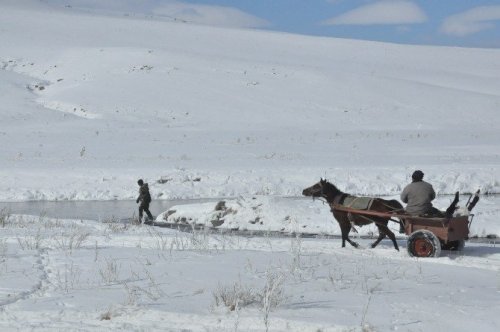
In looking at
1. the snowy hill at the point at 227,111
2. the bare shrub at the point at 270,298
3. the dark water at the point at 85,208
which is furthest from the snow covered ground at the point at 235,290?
the snowy hill at the point at 227,111

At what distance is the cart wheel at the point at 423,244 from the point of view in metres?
11.5

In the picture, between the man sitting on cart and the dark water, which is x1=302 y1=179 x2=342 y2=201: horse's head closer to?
the man sitting on cart

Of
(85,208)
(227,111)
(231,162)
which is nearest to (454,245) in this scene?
(85,208)

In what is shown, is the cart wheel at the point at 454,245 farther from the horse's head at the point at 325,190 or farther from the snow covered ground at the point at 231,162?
the horse's head at the point at 325,190

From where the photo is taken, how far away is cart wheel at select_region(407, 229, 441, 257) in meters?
11.5

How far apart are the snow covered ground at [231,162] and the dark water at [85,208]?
80cm

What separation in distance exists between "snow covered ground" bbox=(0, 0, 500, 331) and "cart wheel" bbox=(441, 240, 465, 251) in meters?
0.41

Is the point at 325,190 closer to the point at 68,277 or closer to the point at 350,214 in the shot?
the point at 350,214

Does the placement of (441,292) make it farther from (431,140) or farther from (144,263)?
(431,140)

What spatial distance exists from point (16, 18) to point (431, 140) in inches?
2750

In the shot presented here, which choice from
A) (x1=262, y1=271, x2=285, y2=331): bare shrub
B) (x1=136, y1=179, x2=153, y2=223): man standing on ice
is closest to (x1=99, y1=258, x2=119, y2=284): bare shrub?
(x1=262, y1=271, x2=285, y2=331): bare shrub

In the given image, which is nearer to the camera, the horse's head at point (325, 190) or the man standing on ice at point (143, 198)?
the horse's head at point (325, 190)

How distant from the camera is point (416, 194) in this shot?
12.2m

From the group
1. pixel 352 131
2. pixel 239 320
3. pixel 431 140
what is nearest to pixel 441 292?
pixel 239 320
